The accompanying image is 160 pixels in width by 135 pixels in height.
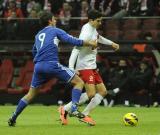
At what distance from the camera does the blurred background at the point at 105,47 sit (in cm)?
2217

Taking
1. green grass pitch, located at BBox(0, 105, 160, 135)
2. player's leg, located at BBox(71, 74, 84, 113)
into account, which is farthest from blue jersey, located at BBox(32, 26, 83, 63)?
green grass pitch, located at BBox(0, 105, 160, 135)

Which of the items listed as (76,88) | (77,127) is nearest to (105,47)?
(76,88)

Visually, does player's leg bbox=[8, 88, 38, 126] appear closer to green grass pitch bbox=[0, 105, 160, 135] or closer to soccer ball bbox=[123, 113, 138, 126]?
green grass pitch bbox=[0, 105, 160, 135]

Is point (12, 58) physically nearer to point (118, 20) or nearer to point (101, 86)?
point (118, 20)

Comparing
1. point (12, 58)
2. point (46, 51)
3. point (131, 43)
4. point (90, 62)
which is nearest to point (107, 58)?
point (131, 43)

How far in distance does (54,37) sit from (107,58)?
1118 centimetres

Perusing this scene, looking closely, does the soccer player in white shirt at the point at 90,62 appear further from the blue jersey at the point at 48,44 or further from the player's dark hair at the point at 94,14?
the blue jersey at the point at 48,44

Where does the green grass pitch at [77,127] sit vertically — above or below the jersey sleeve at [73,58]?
below

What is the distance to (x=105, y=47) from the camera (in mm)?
23109

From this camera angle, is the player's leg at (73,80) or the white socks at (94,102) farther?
the white socks at (94,102)

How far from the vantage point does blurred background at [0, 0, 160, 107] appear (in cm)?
2217

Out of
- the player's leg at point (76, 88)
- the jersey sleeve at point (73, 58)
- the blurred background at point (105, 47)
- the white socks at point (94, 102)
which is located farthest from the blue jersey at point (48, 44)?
the blurred background at point (105, 47)

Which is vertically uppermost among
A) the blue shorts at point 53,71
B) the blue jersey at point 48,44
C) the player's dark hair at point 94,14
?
the player's dark hair at point 94,14

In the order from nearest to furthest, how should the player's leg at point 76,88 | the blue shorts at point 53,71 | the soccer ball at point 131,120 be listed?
the blue shorts at point 53,71 → the player's leg at point 76,88 → the soccer ball at point 131,120
